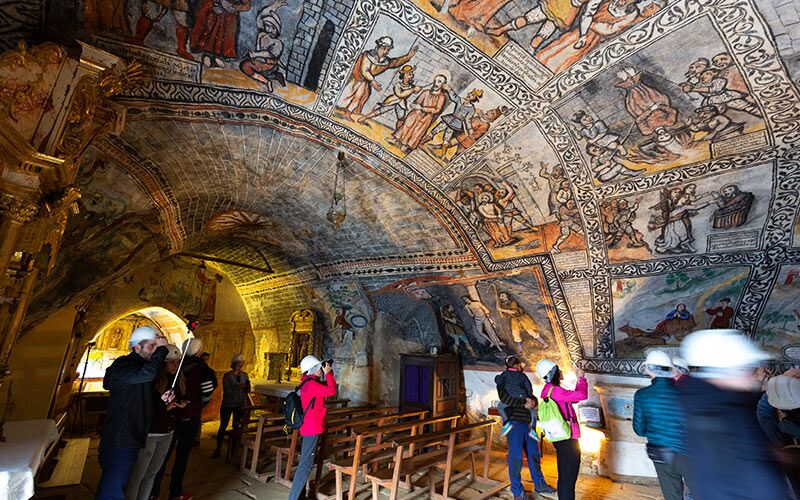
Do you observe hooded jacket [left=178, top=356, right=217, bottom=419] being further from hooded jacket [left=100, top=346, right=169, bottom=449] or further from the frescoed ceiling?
the frescoed ceiling

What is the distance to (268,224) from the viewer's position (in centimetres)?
845

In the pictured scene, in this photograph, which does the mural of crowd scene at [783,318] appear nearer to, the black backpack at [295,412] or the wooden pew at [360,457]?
the wooden pew at [360,457]

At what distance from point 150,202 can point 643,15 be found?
661cm

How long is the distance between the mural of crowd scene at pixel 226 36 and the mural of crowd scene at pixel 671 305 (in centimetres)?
545

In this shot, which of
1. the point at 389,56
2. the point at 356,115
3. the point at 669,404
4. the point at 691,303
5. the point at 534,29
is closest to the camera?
the point at 669,404

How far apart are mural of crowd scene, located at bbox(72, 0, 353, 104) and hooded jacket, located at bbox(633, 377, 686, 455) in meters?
4.69

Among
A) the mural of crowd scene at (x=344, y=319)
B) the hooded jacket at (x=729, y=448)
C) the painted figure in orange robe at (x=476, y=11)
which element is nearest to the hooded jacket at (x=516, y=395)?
the hooded jacket at (x=729, y=448)

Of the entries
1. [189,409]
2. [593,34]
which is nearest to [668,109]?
[593,34]

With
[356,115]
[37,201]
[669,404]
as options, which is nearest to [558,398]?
[669,404]

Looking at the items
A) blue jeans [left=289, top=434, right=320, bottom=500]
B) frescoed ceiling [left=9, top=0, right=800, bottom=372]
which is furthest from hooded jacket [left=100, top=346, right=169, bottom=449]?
frescoed ceiling [left=9, top=0, right=800, bottom=372]

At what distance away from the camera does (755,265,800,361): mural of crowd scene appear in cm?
515

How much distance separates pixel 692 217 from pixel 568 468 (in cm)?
364

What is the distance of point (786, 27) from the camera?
11.6 feet

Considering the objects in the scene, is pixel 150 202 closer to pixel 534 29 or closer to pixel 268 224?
pixel 268 224
